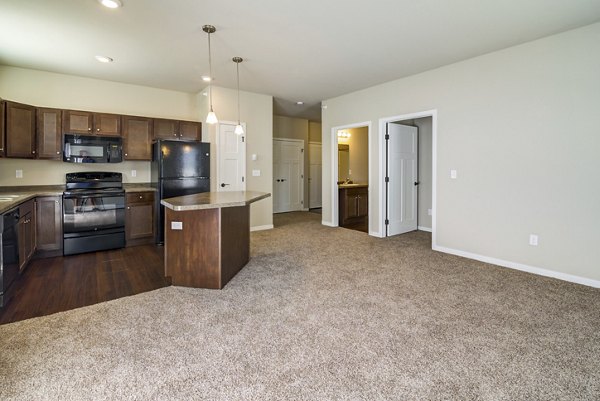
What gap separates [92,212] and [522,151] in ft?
18.9

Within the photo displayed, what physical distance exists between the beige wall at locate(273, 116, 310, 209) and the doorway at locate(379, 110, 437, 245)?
360 centimetres

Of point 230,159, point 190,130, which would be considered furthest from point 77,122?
point 230,159

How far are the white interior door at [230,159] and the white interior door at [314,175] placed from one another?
12.3ft

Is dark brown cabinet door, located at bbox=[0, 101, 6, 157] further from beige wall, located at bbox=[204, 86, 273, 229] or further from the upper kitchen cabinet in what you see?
beige wall, located at bbox=[204, 86, 273, 229]

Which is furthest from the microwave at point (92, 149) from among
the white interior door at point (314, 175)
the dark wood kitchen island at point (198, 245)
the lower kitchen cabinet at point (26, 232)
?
the white interior door at point (314, 175)

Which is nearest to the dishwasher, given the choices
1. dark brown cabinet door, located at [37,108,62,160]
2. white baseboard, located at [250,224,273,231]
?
dark brown cabinet door, located at [37,108,62,160]

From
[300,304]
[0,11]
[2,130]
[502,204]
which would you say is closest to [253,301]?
[300,304]

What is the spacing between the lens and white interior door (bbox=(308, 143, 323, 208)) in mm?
9219

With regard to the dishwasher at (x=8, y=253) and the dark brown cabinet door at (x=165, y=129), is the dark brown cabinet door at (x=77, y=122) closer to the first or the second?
the dark brown cabinet door at (x=165, y=129)

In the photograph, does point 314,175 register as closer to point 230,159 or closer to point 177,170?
point 230,159

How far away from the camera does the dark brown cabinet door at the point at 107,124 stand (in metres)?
4.68

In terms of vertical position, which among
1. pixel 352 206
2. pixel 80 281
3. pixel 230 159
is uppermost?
pixel 230 159

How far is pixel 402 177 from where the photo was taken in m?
5.64

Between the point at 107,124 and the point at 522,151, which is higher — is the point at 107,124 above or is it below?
above
